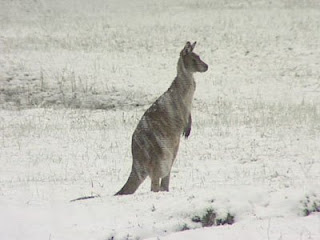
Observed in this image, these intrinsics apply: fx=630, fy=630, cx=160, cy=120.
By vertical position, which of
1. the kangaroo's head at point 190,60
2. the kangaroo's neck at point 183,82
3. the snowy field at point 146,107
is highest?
the kangaroo's head at point 190,60

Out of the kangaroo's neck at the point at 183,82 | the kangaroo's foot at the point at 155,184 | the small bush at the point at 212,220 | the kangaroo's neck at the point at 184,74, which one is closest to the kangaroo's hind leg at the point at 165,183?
the kangaroo's foot at the point at 155,184

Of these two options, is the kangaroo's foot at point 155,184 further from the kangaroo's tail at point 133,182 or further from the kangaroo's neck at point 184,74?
the kangaroo's neck at point 184,74

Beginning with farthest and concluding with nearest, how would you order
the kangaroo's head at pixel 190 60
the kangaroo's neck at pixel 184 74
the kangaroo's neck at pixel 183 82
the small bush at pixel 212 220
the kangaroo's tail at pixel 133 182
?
1. the kangaroo's head at pixel 190 60
2. the kangaroo's neck at pixel 184 74
3. the kangaroo's neck at pixel 183 82
4. the kangaroo's tail at pixel 133 182
5. the small bush at pixel 212 220

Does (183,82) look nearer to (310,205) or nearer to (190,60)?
(190,60)

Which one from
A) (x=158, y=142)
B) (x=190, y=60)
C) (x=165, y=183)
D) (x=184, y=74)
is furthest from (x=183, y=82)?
(x=165, y=183)

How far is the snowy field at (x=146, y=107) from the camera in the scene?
5.01 metres

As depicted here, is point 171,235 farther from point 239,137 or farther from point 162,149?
point 239,137

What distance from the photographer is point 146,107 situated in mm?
15281

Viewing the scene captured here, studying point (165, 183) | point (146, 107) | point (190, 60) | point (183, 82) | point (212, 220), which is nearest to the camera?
point (212, 220)

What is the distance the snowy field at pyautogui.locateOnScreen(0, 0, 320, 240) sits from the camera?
16.4 ft

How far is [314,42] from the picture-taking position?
2266cm

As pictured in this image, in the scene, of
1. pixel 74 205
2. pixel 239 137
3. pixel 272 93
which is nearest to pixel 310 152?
pixel 239 137

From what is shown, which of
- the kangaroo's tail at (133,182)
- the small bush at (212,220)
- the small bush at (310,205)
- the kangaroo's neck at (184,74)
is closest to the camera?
the small bush at (212,220)

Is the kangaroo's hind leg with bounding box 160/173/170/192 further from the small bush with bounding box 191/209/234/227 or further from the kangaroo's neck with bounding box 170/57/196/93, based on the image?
the small bush with bounding box 191/209/234/227
